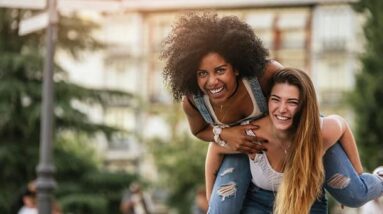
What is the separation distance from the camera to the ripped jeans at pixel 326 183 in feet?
15.0

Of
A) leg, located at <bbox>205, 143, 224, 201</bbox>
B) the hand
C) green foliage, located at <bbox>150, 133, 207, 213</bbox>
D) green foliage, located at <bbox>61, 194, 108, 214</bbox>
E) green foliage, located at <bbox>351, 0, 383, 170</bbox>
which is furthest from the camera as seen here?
green foliage, located at <bbox>150, 133, 207, 213</bbox>

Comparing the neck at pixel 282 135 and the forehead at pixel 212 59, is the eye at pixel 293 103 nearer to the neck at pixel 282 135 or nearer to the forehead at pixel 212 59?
the neck at pixel 282 135

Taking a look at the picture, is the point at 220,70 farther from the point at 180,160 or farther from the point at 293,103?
the point at 180,160

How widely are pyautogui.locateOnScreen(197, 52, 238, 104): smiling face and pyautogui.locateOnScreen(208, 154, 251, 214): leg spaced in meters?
0.47

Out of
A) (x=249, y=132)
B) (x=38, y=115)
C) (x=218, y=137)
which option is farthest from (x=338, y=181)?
(x=38, y=115)

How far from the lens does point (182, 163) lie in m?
37.9

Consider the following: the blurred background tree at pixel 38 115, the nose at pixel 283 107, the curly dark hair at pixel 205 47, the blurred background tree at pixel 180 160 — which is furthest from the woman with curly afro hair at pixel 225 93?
the blurred background tree at pixel 180 160

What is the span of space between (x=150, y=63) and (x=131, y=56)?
4.56 feet

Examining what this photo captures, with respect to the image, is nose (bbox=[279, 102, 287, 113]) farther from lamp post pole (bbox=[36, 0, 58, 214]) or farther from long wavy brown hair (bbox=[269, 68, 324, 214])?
lamp post pole (bbox=[36, 0, 58, 214])

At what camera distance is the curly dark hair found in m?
4.27

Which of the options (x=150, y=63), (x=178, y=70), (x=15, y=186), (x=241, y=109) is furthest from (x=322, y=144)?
(x=150, y=63)

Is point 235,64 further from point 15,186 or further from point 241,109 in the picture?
point 15,186

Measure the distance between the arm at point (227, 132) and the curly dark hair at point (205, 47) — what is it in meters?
0.18

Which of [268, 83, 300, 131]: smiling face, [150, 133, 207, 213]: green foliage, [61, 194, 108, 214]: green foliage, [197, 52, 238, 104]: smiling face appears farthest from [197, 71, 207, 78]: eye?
[150, 133, 207, 213]: green foliage
